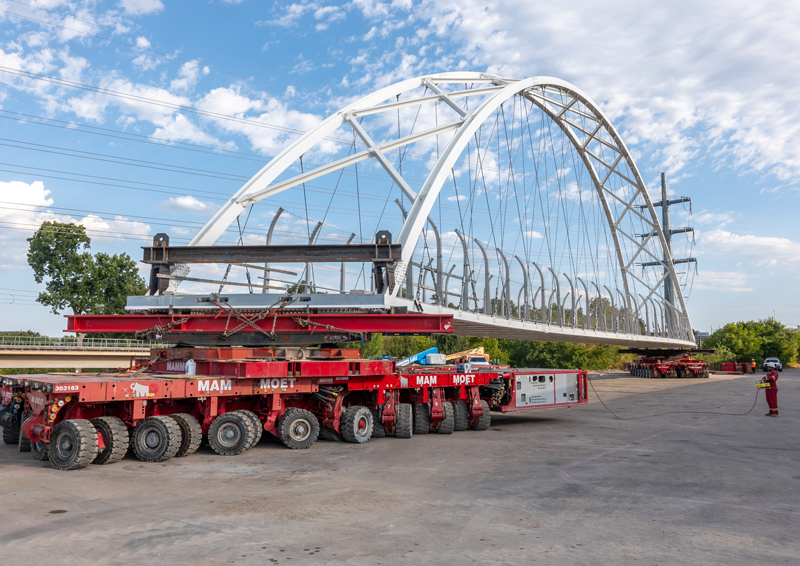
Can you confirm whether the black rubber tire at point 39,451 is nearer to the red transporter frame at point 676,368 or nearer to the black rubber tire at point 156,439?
the black rubber tire at point 156,439

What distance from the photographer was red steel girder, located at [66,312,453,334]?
501 inches

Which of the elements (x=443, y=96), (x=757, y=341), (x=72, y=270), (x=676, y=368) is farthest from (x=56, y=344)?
(x=757, y=341)

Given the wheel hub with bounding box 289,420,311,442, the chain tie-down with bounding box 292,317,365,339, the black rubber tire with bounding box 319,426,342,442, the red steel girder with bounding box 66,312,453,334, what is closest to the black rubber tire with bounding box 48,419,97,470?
the red steel girder with bounding box 66,312,453,334

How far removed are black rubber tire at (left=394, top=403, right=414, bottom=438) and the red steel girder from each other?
2099 mm

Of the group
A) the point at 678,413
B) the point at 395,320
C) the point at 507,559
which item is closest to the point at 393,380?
the point at 395,320

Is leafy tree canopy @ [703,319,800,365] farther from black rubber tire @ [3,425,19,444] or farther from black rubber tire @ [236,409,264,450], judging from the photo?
black rubber tire @ [3,425,19,444]

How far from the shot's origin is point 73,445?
31.7 feet

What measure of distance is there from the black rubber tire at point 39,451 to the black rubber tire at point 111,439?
3.49 feet

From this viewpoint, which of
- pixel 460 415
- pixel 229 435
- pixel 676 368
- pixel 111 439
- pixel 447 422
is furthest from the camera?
pixel 676 368

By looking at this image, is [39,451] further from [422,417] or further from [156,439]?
[422,417]

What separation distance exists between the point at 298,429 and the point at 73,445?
13.5 ft

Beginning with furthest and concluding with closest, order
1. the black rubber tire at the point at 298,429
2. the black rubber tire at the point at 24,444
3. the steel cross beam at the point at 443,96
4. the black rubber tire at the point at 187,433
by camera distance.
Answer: the steel cross beam at the point at 443,96
the black rubber tire at the point at 298,429
the black rubber tire at the point at 24,444
the black rubber tire at the point at 187,433

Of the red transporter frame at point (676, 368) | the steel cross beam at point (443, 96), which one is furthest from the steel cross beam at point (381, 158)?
the red transporter frame at point (676, 368)

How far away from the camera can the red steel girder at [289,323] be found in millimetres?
12734
